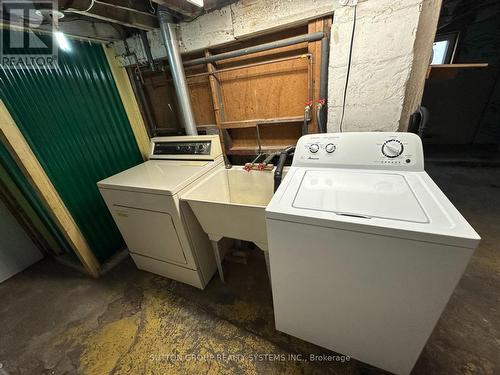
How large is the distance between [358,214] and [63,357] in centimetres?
211

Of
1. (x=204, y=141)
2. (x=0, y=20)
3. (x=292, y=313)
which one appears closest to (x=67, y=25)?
(x=0, y=20)

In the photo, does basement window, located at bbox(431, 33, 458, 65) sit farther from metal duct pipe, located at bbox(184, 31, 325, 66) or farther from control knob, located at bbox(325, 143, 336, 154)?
control knob, located at bbox(325, 143, 336, 154)

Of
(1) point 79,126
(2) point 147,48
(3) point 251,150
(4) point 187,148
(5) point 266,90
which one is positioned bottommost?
(3) point 251,150

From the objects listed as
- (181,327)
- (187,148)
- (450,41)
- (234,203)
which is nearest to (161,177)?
(187,148)

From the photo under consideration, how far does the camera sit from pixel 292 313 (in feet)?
3.81

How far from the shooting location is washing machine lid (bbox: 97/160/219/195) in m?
1.38

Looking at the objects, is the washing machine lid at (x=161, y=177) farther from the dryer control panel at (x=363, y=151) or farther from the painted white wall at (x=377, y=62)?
the painted white wall at (x=377, y=62)

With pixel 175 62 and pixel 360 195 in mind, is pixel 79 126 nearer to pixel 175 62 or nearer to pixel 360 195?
pixel 175 62

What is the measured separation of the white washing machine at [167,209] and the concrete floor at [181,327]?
0.81ft

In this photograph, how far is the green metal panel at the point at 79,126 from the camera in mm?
1528

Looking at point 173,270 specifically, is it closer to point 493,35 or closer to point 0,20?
point 0,20

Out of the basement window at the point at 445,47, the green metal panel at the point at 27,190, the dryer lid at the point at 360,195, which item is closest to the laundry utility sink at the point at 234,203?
the dryer lid at the point at 360,195

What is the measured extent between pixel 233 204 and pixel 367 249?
0.75 metres

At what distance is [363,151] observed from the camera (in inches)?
47.8
